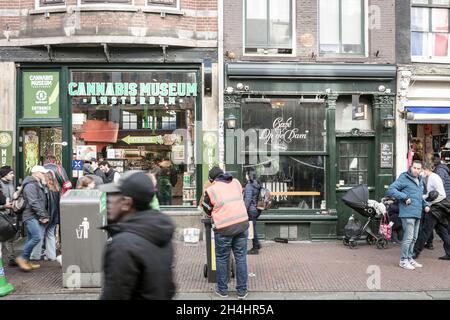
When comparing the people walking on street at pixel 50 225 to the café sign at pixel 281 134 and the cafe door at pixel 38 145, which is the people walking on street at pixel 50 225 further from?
the café sign at pixel 281 134

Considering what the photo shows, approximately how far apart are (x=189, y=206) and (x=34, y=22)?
5562 mm

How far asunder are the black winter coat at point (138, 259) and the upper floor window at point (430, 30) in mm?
11334

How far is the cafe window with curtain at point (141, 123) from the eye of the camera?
40.1ft

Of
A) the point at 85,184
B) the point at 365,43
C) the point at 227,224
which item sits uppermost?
the point at 365,43

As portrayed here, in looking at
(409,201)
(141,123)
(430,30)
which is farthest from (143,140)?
(430,30)

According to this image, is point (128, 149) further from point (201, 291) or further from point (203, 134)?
point (201, 291)

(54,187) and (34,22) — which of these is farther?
(34,22)

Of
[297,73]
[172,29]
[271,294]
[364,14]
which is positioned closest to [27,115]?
[172,29]

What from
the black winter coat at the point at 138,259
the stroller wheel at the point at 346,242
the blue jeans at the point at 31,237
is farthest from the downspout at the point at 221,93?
the black winter coat at the point at 138,259

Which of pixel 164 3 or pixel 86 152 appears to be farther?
pixel 86 152

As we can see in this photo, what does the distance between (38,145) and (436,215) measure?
8.89 m

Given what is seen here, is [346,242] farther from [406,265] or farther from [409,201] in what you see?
[409,201]

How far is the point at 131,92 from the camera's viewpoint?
40.1ft

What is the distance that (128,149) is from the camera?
1245 cm
